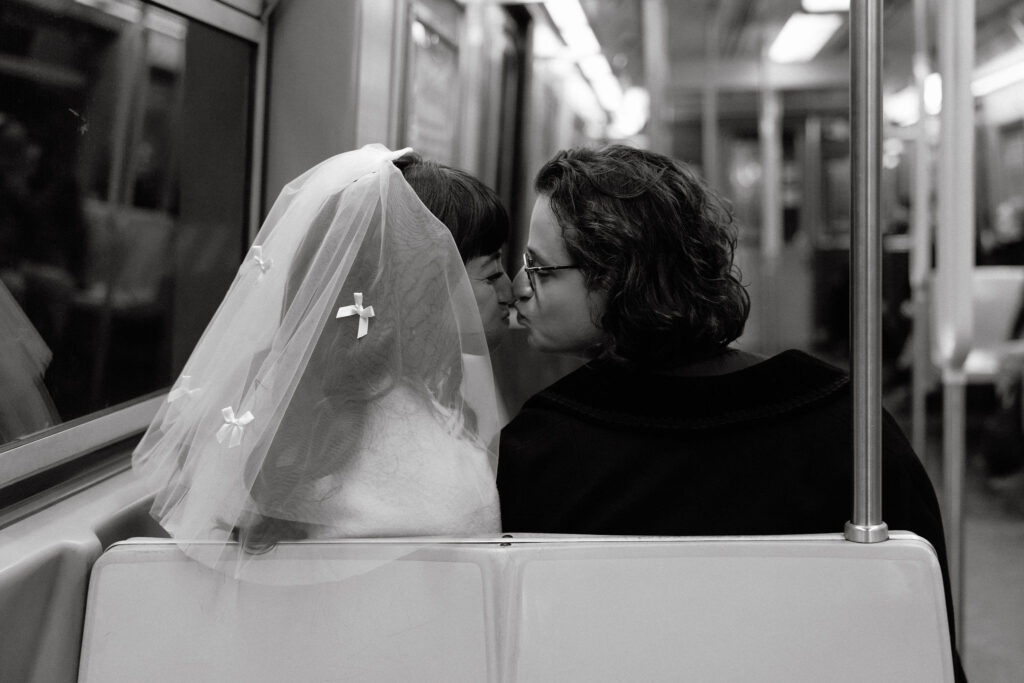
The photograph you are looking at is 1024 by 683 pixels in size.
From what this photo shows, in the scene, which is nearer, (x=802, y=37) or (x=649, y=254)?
(x=649, y=254)

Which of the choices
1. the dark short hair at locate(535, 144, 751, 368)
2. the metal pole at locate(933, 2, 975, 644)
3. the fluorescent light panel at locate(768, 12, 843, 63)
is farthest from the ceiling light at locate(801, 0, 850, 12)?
the dark short hair at locate(535, 144, 751, 368)

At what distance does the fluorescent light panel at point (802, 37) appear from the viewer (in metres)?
7.31

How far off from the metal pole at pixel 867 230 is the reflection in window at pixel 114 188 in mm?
1102

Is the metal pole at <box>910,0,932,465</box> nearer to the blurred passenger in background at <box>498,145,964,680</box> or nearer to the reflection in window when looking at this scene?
the blurred passenger in background at <box>498,145,964,680</box>

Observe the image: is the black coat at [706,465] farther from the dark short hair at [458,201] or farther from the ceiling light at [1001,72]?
the ceiling light at [1001,72]

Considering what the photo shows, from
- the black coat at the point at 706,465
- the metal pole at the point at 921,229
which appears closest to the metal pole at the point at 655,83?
the metal pole at the point at 921,229

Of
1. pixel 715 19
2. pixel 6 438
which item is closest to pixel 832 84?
pixel 715 19

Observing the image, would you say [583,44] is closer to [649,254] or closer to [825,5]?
[825,5]

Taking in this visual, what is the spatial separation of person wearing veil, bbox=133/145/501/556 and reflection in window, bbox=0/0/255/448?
1.08ft

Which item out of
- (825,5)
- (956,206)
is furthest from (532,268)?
(825,5)

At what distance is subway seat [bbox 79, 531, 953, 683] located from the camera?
42.5 inches

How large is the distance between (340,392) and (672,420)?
466 mm

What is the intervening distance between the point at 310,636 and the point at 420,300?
44 centimetres

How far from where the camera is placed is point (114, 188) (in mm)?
1602
